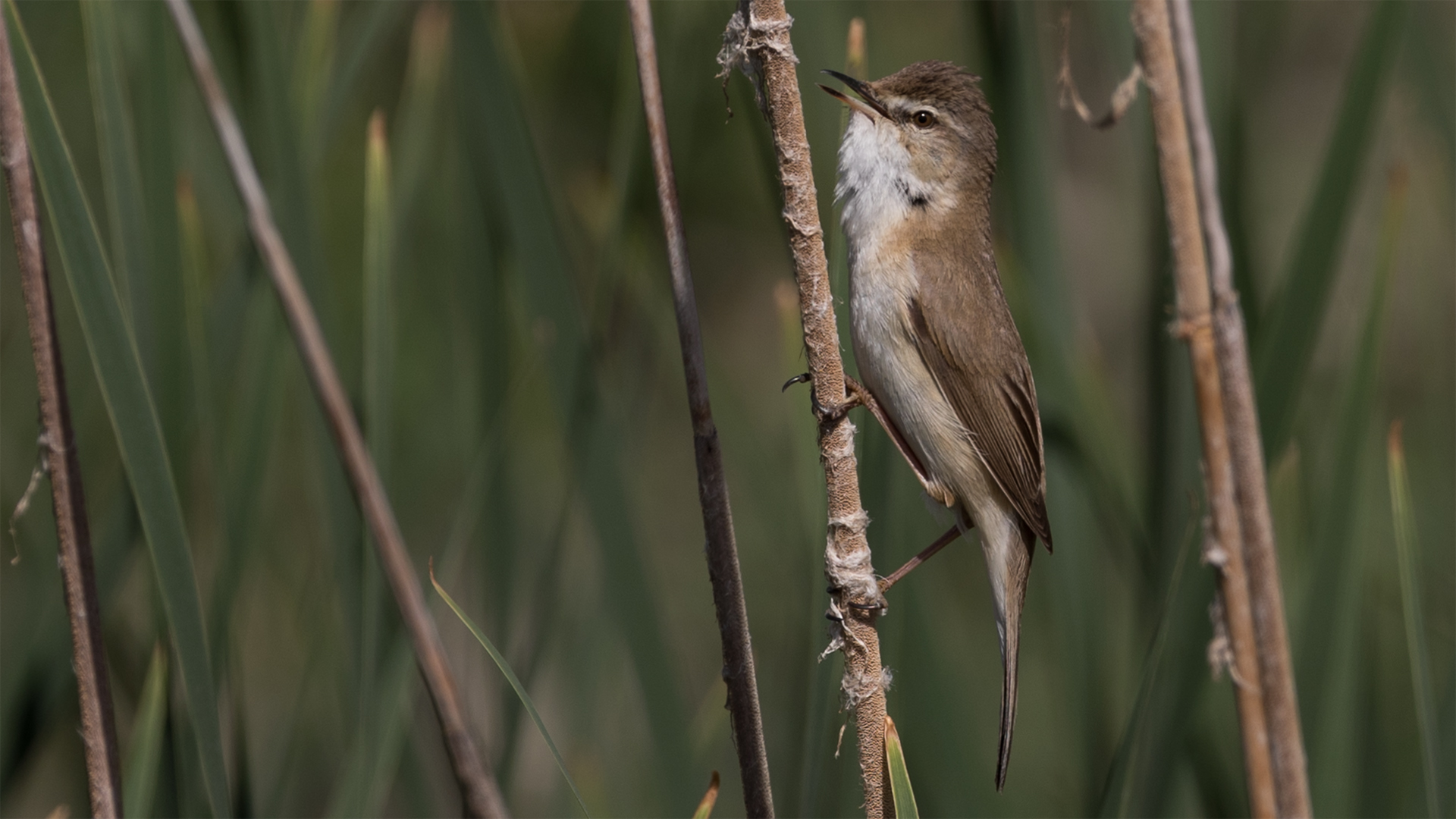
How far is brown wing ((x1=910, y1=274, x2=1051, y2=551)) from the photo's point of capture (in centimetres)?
229

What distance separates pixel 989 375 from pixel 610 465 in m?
0.87

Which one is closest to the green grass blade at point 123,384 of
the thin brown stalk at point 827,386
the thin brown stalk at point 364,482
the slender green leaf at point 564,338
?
the thin brown stalk at point 364,482

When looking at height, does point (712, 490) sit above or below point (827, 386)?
below

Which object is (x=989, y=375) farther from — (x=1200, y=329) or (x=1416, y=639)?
(x=1200, y=329)

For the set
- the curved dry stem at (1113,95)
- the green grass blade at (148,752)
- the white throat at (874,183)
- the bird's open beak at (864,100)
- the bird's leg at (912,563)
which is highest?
the bird's open beak at (864,100)

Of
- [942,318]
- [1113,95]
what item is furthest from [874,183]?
[1113,95]

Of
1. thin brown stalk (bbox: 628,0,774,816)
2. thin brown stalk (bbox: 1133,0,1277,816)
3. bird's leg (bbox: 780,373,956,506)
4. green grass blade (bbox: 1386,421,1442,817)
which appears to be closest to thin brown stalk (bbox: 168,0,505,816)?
thin brown stalk (bbox: 628,0,774,816)

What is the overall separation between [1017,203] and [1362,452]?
2.78 feet

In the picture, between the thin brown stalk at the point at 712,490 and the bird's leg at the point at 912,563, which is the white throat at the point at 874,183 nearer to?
the bird's leg at the point at 912,563

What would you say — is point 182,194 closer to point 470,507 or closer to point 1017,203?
point 470,507

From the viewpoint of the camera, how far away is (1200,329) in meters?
1.14

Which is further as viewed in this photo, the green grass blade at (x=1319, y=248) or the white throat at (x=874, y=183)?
the white throat at (x=874, y=183)

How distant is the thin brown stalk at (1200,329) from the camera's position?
1.13 meters

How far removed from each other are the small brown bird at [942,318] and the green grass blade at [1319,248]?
54 cm
